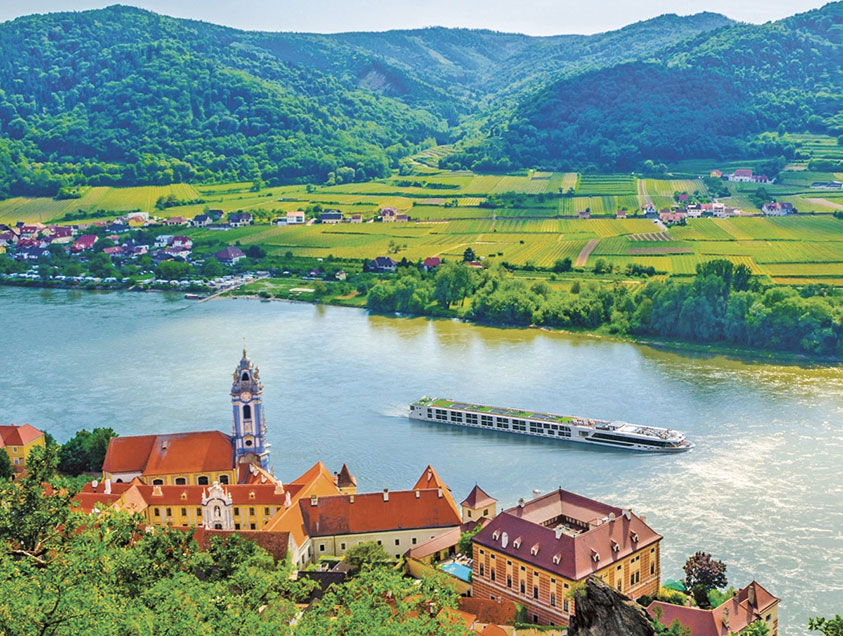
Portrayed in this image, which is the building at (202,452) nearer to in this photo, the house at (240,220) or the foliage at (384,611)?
the foliage at (384,611)

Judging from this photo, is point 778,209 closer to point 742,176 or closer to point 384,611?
point 742,176

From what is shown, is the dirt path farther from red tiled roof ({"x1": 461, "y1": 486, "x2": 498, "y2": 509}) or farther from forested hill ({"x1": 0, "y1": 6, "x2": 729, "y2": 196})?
forested hill ({"x1": 0, "y1": 6, "x2": 729, "y2": 196})

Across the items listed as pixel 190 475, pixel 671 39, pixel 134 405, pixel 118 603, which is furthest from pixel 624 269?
pixel 671 39

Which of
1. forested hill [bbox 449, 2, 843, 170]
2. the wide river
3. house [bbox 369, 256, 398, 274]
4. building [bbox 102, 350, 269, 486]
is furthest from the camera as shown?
forested hill [bbox 449, 2, 843, 170]

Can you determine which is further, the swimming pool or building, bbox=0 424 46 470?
building, bbox=0 424 46 470

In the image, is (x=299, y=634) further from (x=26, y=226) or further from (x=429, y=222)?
(x=26, y=226)

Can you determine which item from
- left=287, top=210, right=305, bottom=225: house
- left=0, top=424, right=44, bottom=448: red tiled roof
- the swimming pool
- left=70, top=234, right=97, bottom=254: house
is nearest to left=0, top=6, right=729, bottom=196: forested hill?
left=287, top=210, right=305, bottom=225: house
